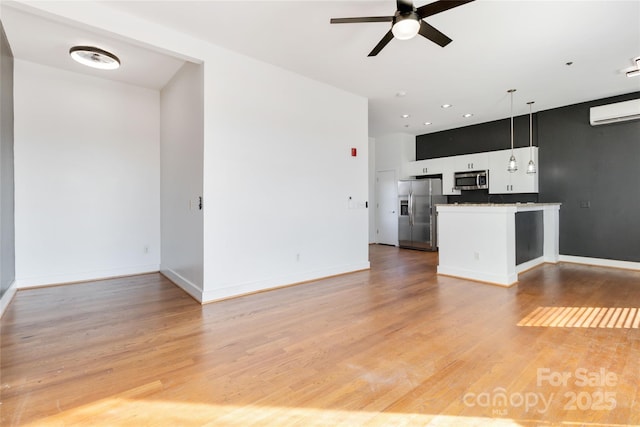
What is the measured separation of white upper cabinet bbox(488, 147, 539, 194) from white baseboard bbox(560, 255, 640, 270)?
54.6 inches

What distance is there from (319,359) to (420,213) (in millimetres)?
5764

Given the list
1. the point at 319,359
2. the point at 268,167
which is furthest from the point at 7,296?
the point at 319,359

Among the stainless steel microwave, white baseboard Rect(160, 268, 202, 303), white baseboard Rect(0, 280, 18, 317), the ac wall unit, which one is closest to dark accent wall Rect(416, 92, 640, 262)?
the ac wall unit

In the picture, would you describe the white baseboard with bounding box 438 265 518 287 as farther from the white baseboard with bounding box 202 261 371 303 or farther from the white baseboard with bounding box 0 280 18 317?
the white baseboard with bounding box 0 280 18 317

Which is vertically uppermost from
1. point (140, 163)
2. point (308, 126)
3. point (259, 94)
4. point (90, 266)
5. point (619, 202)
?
point (259, 94)

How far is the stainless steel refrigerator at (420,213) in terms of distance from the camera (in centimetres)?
712

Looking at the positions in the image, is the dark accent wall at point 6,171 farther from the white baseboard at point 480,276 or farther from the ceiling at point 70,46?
the white baseboard at point 480,276

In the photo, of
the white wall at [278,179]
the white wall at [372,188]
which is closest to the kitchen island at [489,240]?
the white wall at [278,179]

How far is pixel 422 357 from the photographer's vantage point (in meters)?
→ 2.18

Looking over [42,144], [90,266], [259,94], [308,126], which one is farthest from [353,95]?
[90,266]

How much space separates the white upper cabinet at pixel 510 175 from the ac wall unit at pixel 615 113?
986mm

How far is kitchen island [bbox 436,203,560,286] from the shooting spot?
411 cm

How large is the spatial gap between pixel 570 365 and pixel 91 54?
5449 millimetres

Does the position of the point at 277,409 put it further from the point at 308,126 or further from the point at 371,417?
the point at 308,126
